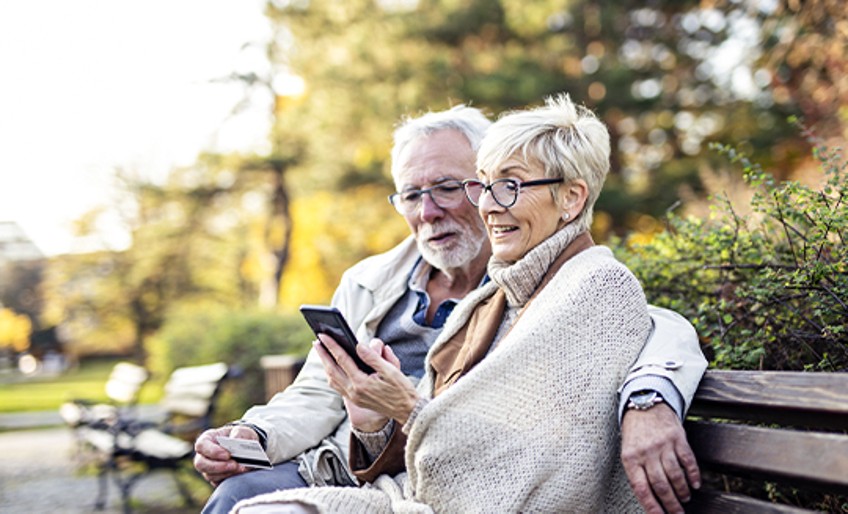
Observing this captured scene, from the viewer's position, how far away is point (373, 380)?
2361 mm

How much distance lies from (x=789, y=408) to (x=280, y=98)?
950 inches

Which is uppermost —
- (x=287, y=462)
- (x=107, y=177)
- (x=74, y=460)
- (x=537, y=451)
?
(x=537, y=451)

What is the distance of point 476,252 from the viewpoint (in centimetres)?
340

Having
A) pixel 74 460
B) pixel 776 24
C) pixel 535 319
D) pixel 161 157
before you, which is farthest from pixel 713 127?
pixel 535 319

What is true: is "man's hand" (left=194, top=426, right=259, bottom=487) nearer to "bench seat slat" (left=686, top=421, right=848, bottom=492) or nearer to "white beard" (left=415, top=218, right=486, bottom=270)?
"white beard" (left=415, top=218, right=486, bottom=270)

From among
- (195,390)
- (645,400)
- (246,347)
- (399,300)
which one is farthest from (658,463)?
(246,347)

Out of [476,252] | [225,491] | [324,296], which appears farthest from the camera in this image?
[324,296]

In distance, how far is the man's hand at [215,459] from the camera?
2.92 m

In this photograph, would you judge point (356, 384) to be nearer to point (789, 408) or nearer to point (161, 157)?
point (789, 408)

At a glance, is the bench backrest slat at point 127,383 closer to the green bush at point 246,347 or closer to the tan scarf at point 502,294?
the green bush at point 246,347

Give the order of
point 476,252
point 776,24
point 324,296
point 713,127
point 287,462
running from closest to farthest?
point 287,462 < point 476,252 < point 776,24 < point 713,127 < point 324,296

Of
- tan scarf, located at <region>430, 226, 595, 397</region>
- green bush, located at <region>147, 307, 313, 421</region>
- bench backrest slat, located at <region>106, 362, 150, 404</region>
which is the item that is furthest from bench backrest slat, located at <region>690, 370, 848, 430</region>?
bench backrest slat, located at <region>106, 362, 150, 404</region>

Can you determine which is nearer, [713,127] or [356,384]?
[356,384]

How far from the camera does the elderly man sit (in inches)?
118
